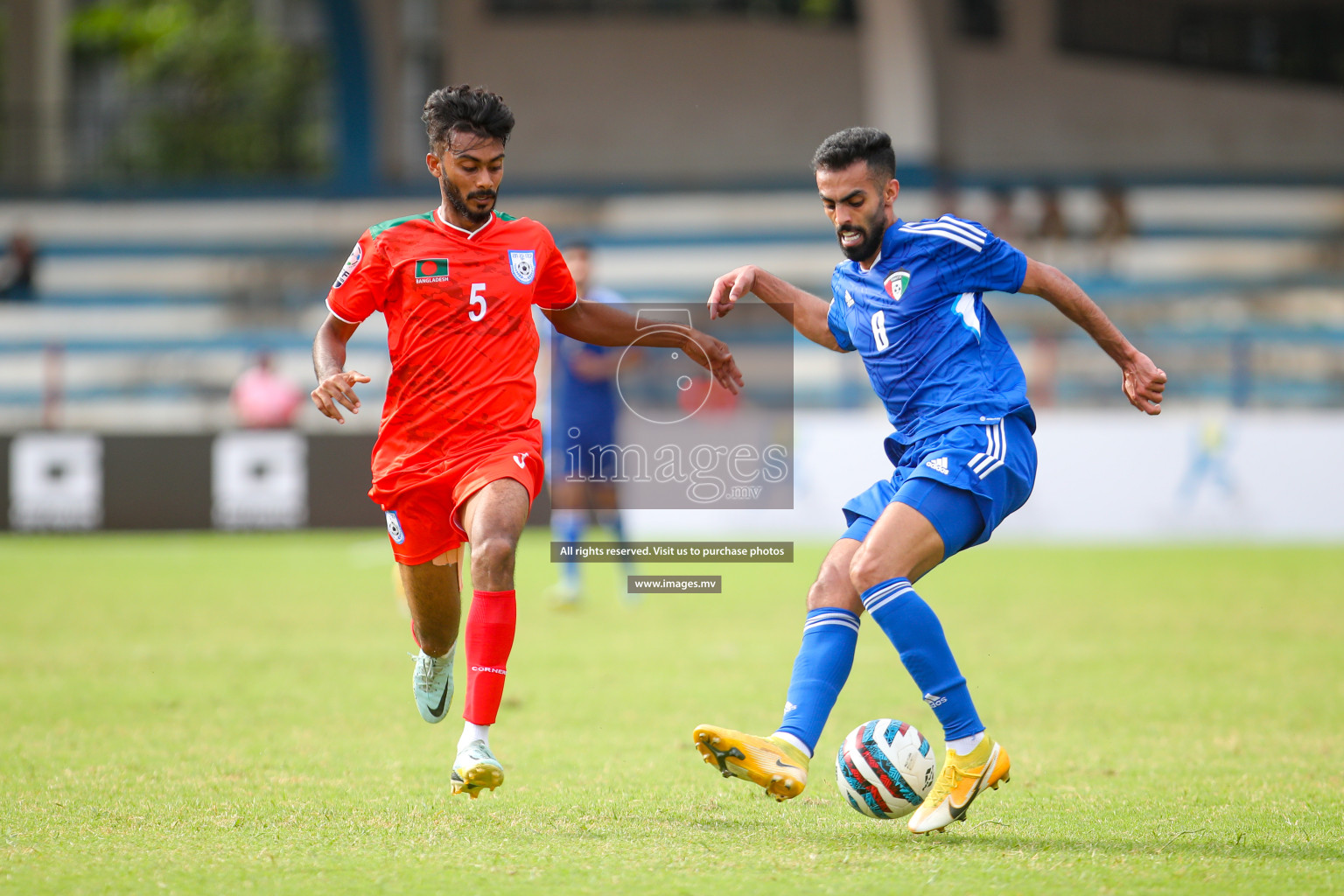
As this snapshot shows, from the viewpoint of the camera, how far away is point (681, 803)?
4.50 meters

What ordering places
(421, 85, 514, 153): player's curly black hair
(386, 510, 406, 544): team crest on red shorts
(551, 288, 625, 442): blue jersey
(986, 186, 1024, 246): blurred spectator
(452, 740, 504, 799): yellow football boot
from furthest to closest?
(986, 186, 1024, 246): blurred spectator → (551, 288, 625, 442): blue jersey → (386, 510, 406, 544): team crest on red shorts → (421, 85, 514, 153): player's curly black hair → (452, 740, 504, 799): yellow football boot

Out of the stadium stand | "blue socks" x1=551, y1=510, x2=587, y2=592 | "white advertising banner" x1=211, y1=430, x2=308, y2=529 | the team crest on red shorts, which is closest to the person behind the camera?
the team crest on red shorts

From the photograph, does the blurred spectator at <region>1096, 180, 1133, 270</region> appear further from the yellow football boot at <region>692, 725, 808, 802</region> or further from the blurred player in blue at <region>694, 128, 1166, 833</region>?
the yellow football boot at <region>692, 725, 808, 802</region>

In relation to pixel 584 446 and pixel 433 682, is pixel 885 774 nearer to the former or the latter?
pixel 433 682

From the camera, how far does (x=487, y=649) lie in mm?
4445

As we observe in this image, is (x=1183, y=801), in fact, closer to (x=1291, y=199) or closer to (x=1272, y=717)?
(x=1272, y=717)

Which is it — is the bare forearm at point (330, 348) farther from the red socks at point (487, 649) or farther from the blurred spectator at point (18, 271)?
the blurred spectator at point (18, 271)

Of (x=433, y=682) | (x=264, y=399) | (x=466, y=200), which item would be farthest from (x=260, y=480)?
(x=466, y=200)

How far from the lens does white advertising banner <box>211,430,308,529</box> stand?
1600 cm

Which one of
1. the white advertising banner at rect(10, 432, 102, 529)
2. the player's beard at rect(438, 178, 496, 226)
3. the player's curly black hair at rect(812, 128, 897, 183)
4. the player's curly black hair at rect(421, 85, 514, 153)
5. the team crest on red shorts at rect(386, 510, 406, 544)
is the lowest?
the white advertising banner at rect(10, 432, 102, 529)

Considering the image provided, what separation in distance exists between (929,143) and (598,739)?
61.7ft

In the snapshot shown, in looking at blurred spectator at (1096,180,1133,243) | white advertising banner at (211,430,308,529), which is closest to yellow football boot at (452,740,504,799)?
white advertising banner at (211,430,308,529)

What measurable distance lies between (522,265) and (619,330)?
0.46 meters

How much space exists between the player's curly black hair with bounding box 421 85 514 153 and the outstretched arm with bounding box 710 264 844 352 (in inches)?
33.8
